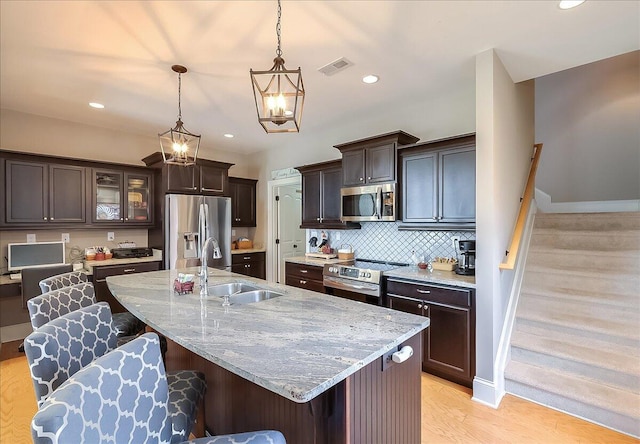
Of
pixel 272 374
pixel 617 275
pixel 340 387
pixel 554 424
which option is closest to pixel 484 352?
pixel 554 424

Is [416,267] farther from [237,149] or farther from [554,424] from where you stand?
[237,149]

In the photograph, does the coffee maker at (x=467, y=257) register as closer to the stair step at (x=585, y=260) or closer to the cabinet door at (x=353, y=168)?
the stair step at (x=585, y=260)

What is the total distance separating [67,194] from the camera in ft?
12.9

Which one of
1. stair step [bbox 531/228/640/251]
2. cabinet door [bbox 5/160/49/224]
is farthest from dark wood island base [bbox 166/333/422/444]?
cabinet door [bbox 5/160/49/224]

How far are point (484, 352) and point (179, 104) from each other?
12.7 ft

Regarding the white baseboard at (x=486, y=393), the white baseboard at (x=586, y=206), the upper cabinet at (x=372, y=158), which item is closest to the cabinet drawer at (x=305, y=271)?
the upper cabinet at (x=372, y=158)

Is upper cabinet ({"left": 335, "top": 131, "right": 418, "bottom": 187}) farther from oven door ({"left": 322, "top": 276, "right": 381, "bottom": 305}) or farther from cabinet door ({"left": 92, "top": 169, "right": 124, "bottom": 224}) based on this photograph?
cabinet door ({"left": 92, "top": 169, "right": 124, "bottom": 224})

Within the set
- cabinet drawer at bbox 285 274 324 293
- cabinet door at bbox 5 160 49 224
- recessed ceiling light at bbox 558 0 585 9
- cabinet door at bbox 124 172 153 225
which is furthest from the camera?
cabinet door at bbox 124 172 153 225

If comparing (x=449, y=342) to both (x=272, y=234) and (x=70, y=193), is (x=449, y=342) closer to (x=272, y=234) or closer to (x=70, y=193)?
(x=272, y=234)

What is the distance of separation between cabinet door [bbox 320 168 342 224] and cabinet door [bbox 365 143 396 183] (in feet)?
1.91

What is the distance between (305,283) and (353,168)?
5.32 feet

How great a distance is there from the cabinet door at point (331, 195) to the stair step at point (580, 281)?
7.45 feet

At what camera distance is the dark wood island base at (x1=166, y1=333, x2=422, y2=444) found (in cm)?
117

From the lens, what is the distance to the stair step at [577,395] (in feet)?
6.88
